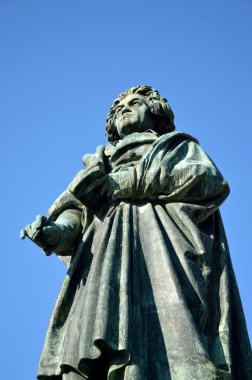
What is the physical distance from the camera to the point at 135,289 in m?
8.82

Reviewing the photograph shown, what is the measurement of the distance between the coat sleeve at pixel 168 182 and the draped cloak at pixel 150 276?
0.01 meters

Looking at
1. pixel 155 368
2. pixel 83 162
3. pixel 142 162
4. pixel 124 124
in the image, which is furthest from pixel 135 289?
pixel 124 124

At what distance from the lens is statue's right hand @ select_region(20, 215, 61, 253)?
9367mm

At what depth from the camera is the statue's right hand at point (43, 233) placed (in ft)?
30.7

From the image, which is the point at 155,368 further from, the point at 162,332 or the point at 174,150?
the point at 174,150

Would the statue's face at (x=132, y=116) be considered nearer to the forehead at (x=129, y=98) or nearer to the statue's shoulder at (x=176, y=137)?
the forehead at (x=129, y=98)

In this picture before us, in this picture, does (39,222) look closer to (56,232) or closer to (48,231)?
(48,231)

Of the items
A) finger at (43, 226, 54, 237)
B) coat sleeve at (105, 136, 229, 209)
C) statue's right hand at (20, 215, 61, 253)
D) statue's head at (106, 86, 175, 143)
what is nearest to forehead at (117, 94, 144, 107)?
statue's head at (106, 86, 175, 143)

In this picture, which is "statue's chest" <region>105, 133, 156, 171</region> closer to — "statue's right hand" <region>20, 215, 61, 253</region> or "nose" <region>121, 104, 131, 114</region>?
"nose" <region>121, 104, 131, 114</region>

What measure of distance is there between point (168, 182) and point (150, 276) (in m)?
1.40

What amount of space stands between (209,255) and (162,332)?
4.85 feet

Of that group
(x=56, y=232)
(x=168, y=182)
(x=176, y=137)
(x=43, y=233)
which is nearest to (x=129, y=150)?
(x=176, y=137)

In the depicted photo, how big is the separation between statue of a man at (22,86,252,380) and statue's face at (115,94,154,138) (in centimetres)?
57

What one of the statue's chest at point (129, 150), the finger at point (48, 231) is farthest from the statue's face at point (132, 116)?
the finger at point (48, 231)
